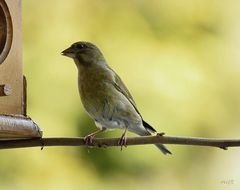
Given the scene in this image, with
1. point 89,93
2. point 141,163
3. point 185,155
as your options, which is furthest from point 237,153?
point 89,93

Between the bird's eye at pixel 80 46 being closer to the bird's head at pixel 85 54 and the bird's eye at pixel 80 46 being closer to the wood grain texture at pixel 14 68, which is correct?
the bird's head at pixel 85 54

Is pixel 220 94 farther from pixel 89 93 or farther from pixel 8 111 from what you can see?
pixel 8 111

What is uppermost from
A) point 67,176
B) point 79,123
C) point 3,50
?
point 3,50

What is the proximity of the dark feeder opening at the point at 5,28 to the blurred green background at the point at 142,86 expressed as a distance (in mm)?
1045

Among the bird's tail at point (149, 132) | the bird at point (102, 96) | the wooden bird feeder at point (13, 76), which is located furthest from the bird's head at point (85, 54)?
the wooden bird feeder at point (13, 76)

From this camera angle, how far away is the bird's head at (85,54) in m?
3.70

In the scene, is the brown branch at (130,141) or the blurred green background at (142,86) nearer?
the brown branch at (130,141)

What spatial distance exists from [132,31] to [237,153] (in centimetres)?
96

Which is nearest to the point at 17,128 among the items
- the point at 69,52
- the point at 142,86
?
→ the point at 69,52

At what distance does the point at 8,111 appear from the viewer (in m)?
3.04

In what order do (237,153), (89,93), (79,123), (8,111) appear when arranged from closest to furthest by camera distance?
(8,111)
(89,93)
(79,123)
(237,153)

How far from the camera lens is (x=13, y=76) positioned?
310cm

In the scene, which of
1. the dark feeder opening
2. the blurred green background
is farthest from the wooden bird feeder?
the blurred green background

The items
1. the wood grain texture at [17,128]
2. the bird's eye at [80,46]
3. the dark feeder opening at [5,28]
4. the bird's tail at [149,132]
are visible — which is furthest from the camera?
the bird's eye at [80,46]
